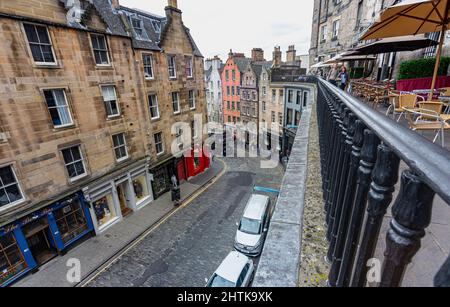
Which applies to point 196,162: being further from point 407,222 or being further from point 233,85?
point 407,222

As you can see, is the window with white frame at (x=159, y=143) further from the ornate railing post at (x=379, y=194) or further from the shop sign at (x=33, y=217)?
the ornate railing post at (x=379, y=194)

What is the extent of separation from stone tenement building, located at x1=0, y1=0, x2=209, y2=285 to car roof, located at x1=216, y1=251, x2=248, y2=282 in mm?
8452

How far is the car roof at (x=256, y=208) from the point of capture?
469 inches

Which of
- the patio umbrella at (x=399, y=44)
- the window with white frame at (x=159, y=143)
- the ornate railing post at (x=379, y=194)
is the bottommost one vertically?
the window with white frame at (x=159, y=143)

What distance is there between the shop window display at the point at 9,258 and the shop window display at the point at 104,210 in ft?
11.9

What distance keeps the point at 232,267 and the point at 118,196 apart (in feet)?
32.0

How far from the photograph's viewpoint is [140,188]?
15836mm

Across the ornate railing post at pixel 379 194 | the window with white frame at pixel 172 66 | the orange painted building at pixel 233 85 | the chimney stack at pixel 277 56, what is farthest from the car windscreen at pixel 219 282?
the orange painted building at pixel 233 85

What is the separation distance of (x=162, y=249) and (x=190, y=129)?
35.5 ft

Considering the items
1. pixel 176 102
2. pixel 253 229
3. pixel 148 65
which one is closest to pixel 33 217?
pixel 253 229

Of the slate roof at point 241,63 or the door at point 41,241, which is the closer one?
the door at point 41,241
